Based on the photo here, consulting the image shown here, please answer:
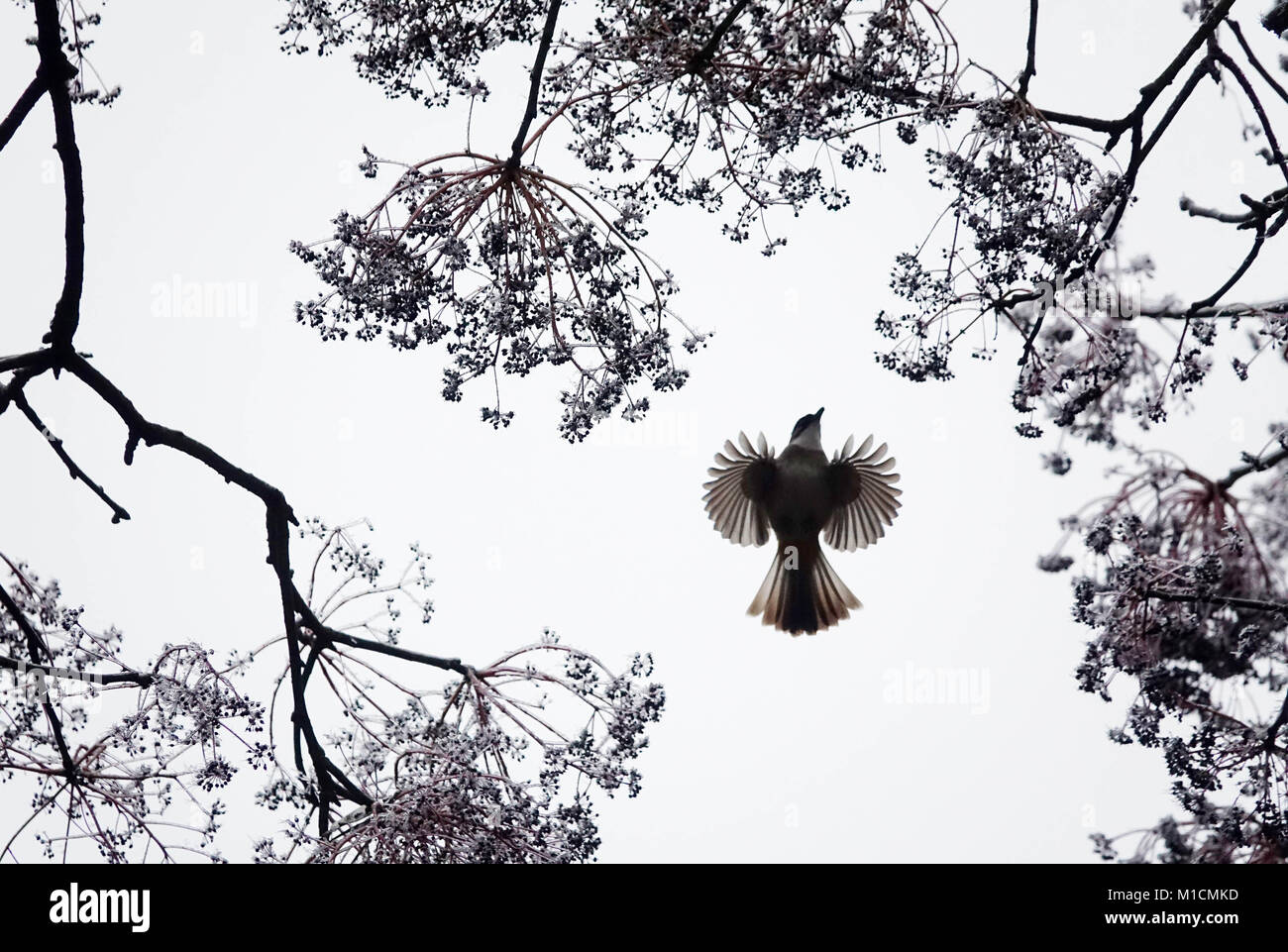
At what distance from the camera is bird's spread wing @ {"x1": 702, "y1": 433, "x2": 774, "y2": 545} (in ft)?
23.1

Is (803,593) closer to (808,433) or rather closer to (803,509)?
(803,509)

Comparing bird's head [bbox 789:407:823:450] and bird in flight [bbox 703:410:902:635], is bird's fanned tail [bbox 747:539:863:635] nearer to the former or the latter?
bird in flight [bbox 703:410:902:635]

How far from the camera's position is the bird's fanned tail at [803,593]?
7340 mm

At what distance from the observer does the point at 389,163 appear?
5.60 metres

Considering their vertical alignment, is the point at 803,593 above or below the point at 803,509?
below

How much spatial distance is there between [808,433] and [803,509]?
0.43 metres

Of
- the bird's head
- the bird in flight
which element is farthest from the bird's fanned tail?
the bird's head

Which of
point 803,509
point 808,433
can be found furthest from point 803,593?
point 808,433

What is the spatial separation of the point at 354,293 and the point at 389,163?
1.94ft

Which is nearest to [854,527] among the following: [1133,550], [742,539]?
[742,539]

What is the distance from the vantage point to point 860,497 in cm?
726

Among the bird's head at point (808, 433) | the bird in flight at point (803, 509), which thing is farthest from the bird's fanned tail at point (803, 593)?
the bird's head at point (808, 433)

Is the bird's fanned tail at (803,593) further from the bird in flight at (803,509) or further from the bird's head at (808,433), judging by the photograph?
the bird's head at (808,433)
